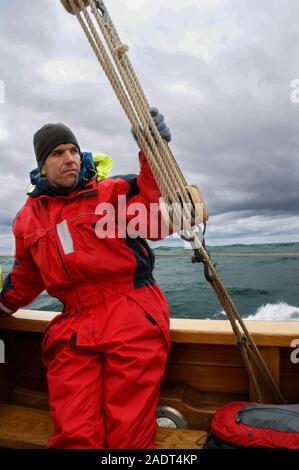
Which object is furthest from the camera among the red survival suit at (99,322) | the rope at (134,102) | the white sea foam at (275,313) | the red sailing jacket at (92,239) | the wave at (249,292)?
the wave at (249,292)

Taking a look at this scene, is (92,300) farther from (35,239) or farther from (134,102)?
(134,102)

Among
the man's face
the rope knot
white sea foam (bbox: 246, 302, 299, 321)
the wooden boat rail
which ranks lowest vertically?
white sea foam (bbox: 246, 302, 299, 321)

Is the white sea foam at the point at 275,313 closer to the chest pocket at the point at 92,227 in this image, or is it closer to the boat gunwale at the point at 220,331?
the boat gunwale at the point at 220,331

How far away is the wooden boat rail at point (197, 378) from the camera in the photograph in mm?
1657

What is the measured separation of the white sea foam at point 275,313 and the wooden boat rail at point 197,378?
403 cm

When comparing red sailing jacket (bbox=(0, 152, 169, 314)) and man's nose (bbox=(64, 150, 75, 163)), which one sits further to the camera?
man's nose (bbox=(64, 150, 75, 163))

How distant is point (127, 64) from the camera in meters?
1.26

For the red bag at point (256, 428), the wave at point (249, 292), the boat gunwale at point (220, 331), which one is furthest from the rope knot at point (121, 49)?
the wave at point (249, 292)

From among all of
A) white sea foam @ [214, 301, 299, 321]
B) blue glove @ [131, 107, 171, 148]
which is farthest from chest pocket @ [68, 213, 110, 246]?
white sea foam @ [214, 301, 299, 321]

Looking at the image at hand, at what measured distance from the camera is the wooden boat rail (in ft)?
5.44

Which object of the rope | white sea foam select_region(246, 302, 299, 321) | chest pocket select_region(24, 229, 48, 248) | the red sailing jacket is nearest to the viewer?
the rope

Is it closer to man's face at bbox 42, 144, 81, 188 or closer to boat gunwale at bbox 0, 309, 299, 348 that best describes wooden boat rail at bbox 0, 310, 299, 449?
boat gunwale at bbox 0, 309, 299, 348

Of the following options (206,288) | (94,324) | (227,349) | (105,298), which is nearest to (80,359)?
(94,324)

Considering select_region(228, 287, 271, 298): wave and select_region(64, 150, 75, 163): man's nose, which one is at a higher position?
select_region(64, 150, 75, 163): man's nose
